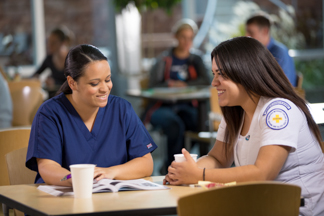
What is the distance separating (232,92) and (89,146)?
624 millimetres

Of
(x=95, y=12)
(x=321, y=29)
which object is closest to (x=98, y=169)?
(x=95, y=12)

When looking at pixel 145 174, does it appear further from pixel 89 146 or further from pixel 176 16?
pixel 176 16

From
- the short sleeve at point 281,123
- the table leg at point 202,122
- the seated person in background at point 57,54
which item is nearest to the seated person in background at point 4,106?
the table leg at point 202,122

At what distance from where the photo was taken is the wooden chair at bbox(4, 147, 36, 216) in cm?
211

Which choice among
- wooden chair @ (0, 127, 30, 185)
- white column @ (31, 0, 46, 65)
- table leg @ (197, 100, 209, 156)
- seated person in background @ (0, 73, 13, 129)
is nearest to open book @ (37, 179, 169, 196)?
wooden chair @ (0, 127, 30, 185)

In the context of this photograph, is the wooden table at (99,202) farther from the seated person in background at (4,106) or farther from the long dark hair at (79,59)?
the seated person in background at (4,106)

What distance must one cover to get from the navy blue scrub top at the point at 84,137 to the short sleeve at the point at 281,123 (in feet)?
1.86

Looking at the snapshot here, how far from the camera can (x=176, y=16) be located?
293 inches

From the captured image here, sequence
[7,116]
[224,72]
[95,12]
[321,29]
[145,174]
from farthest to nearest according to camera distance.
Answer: [321,29]
[95,12]
[7,116]
[145,174]
[224,72]

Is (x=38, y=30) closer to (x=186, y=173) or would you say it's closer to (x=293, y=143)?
(x=186, y=173)

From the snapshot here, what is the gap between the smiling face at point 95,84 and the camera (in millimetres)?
1952

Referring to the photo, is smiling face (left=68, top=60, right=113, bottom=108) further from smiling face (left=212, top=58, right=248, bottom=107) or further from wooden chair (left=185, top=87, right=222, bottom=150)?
wooden chair (left=185, top=87, right=222, bottom=150)

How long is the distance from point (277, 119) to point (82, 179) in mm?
728

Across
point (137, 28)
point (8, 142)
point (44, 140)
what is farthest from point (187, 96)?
point (44, 140)
